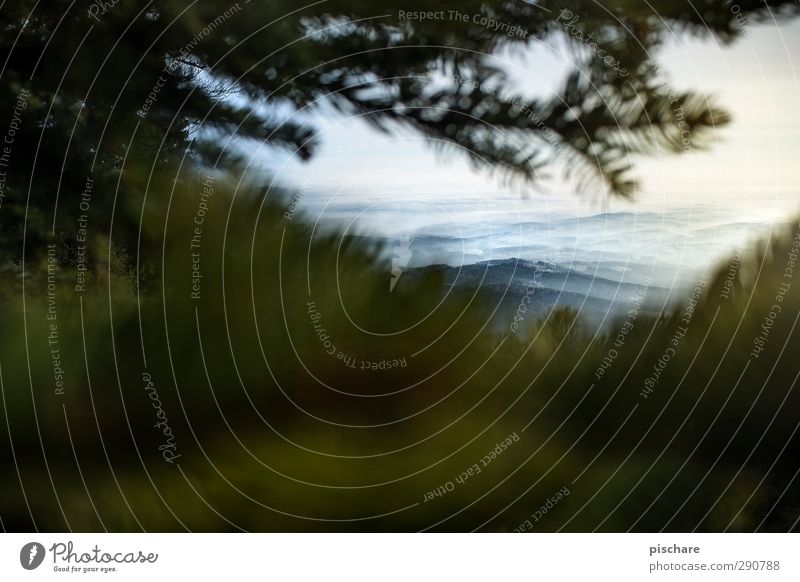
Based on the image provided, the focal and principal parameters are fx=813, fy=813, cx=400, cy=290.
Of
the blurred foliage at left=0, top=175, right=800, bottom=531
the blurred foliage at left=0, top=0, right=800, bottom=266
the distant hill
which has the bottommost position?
the blurred foliage at left=0, top=175, right=800, bottom=531

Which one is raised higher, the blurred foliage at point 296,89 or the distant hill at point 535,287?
the blurred foliage at point 296,89

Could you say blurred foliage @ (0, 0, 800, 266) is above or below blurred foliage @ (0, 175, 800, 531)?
above

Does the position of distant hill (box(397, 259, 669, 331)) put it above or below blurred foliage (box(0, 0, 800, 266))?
below

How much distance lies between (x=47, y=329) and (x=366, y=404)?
31cm

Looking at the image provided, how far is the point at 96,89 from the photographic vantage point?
2.53 ft

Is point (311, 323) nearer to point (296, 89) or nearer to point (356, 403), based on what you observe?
point (356, 403)

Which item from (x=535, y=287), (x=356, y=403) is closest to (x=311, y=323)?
(x=356, y=403)

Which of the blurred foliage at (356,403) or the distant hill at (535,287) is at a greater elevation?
the distant hill at (535,287)

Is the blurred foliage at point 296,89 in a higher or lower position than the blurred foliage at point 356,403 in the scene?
higher

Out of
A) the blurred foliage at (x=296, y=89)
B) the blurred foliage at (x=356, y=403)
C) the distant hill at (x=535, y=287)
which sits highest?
the blurred foliage at (x=296, y=89)

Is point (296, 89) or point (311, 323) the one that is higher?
point (296, 89)

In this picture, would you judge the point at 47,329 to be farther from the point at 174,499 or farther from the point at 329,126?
the point at 329,126
